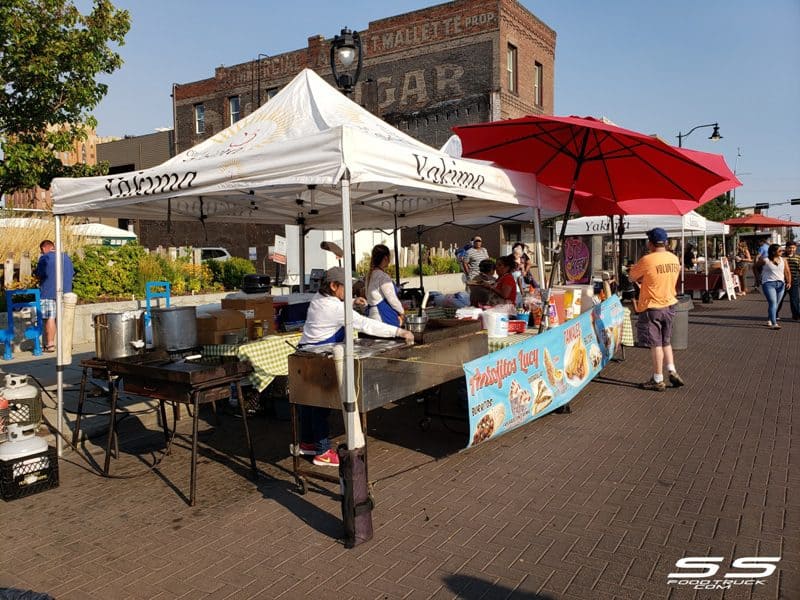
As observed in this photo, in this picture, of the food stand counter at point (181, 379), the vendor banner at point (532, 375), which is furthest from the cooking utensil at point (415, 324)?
the food stand counter at point (181, 379)

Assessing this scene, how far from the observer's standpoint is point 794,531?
4094mm

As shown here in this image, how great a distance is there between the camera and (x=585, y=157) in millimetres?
7488

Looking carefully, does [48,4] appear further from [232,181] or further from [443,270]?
[443,270]

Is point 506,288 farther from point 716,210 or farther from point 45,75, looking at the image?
point 716,210

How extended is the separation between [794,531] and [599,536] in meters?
1.28

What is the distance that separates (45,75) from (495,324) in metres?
8.87

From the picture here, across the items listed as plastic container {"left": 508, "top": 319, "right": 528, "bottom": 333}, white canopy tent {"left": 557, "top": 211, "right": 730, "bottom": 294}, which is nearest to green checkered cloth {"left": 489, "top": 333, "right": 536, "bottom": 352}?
plastic container {"left": 508, "top": 319, "right": 528, "bottom": 333}

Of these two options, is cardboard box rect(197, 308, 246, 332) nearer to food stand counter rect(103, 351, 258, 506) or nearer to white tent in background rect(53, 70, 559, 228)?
food stand counter rect(103, 351, 258, 506)

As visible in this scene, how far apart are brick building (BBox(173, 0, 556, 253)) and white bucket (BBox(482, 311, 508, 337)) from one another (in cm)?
2107

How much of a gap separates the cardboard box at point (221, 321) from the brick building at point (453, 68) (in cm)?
2169

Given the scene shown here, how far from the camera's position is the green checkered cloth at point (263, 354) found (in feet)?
18.6

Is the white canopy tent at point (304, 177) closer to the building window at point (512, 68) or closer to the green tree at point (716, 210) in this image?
the building window at point (512, 68)

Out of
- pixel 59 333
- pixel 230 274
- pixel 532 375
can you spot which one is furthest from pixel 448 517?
pixel 230 274

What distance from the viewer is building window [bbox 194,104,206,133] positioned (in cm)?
3644
